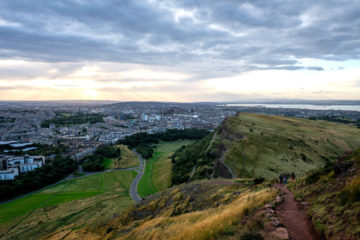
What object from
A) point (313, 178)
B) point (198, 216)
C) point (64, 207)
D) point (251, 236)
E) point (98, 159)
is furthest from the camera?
point (98, 159)

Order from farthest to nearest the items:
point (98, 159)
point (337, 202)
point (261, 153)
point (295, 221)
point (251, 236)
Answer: point (98, 159), point (261, 153), point (295, 221), point (337, 202), point (251, 236)

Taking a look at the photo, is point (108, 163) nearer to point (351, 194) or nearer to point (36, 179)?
point (36, 179)

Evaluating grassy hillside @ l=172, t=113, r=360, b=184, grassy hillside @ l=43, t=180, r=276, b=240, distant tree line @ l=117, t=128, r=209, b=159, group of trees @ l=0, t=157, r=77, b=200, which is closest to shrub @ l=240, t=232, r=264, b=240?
grassy hillside @ l=43, t=180, r=276, b=240

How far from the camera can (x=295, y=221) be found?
8203mm

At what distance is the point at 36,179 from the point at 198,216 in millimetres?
46145

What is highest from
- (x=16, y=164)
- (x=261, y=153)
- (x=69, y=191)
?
(x=261, y=153)

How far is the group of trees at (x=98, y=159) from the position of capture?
56.3 meters

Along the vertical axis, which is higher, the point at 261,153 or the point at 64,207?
the point at 261,153

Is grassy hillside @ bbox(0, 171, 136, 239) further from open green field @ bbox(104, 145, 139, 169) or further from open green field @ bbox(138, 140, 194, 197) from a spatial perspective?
open green field @ bbox(104, 145, 139, 169)

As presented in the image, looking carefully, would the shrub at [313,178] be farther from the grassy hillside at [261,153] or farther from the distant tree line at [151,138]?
the distant tree line at [151,138]

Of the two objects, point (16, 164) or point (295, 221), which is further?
point (16, 164)

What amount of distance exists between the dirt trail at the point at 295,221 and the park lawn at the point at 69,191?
115 ft

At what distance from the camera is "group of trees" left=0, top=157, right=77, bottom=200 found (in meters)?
40.4

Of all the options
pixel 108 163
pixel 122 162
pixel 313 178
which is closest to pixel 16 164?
pixel 108 163
